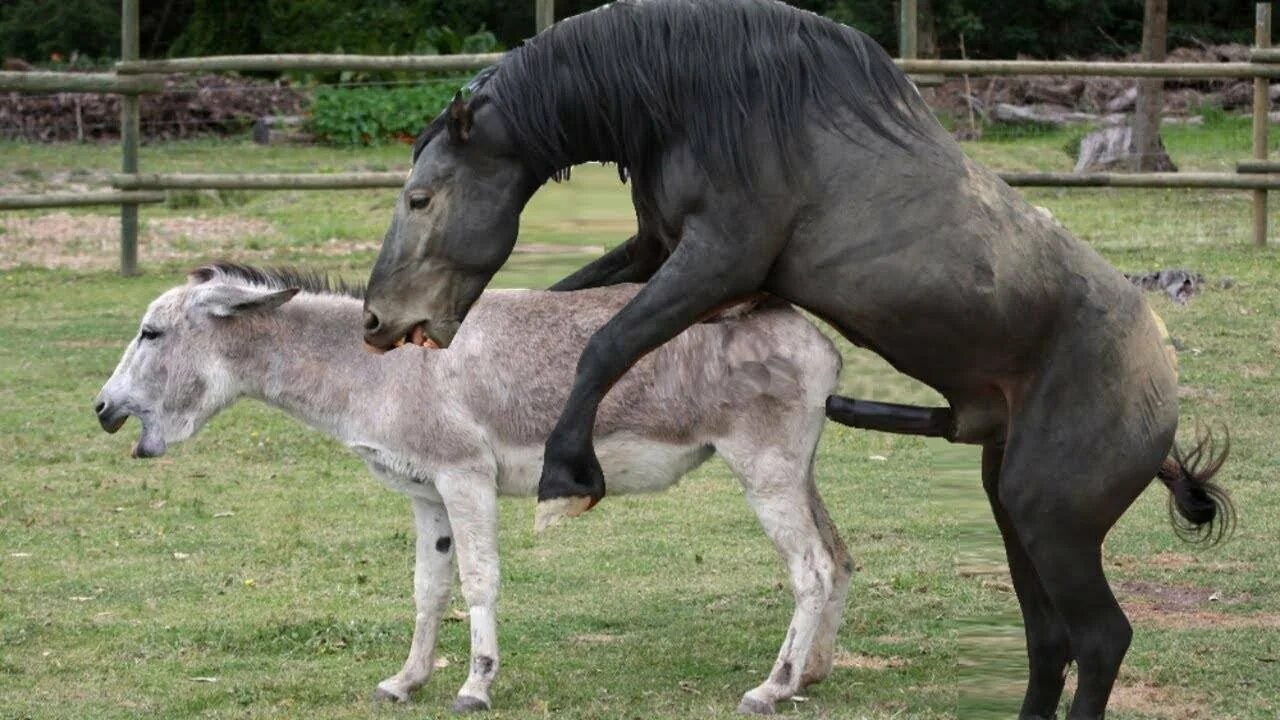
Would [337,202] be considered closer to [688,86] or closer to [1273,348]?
[1273,348]

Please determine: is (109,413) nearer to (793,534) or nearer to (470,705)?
(470,705)

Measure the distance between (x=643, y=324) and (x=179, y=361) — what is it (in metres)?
3.01

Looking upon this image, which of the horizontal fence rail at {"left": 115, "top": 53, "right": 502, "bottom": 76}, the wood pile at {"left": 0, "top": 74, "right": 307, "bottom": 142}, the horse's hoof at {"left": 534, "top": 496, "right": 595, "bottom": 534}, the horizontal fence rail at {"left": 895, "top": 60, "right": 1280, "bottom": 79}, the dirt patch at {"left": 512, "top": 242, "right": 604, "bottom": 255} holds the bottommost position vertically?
the wood pile at {"left": 0, "top": 74, "right": 307, "bottom": 142}

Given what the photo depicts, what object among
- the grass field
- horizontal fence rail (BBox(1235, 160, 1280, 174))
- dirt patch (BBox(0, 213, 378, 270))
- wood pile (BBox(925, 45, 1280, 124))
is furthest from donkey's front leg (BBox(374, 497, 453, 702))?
wood pile (BBox(925, 45, 1280, 124))

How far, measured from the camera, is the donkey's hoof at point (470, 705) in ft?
21.4

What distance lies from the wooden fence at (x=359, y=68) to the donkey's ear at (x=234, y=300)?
886 centimetres

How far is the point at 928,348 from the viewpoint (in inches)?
185

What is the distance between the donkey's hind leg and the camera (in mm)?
6520

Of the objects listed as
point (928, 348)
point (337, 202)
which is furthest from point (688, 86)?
point (337, 202)

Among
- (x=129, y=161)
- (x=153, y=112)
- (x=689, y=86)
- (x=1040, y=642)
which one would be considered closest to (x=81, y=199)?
(x=129, y=161)

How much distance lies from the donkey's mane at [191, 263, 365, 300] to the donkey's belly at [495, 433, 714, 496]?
3.01ft

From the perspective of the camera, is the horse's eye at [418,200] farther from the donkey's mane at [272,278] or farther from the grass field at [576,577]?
the donkey's mane at [272,278]

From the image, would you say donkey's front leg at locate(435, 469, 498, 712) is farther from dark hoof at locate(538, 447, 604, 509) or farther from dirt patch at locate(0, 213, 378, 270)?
dirt patch at locate(0, 213, 378, 270)

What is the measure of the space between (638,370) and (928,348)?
217 cm
